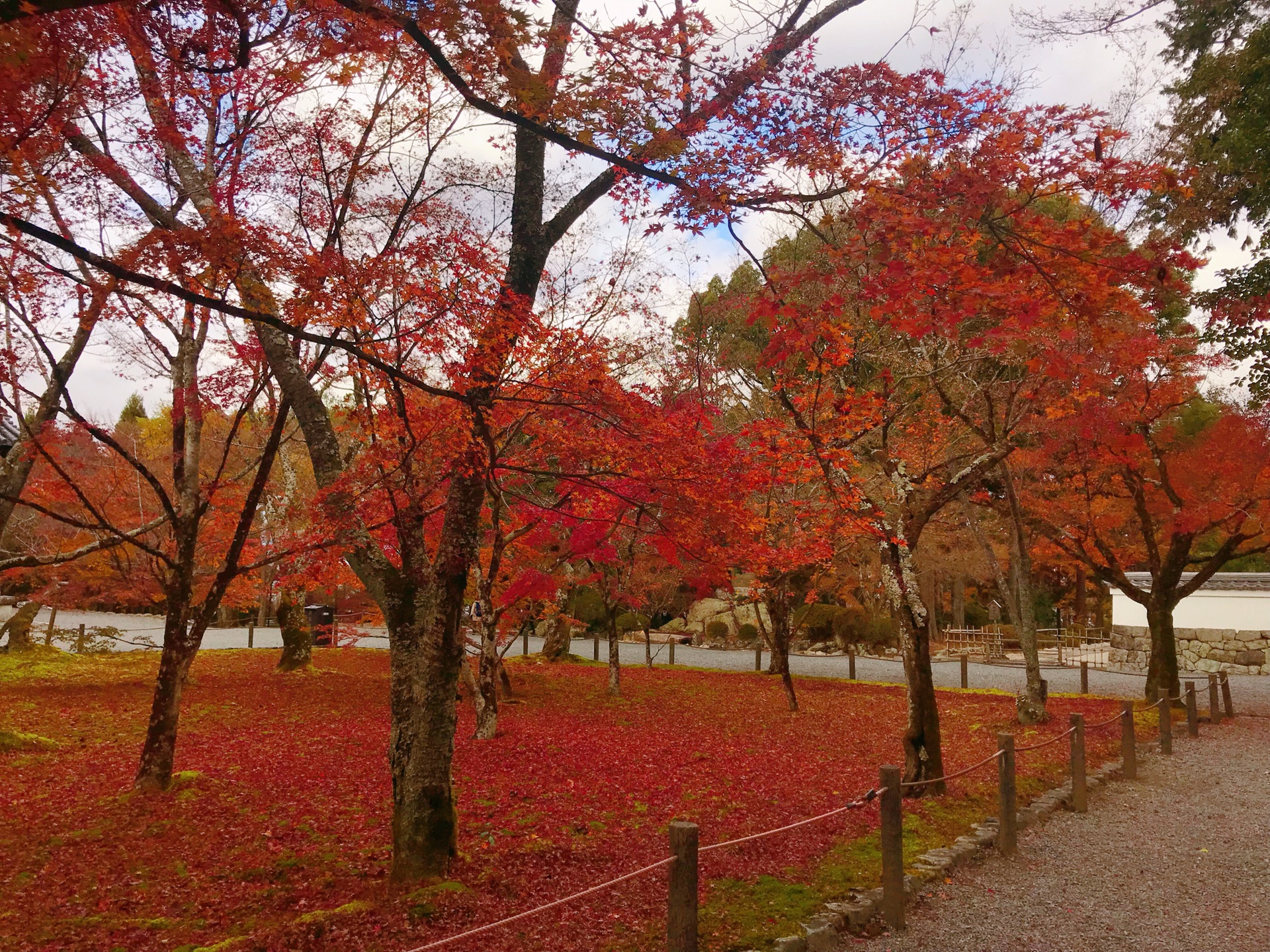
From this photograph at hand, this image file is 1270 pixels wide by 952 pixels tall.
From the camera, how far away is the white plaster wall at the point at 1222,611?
69.1 feet

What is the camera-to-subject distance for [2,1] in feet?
8.26

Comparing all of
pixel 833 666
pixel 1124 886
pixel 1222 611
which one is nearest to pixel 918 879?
pixel 1124 886

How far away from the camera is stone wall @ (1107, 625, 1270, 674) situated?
2091 centimetres

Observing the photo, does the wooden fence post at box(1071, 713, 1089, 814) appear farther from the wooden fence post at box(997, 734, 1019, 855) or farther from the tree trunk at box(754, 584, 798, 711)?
the tree trunk at box(754, 584, 798, 711)

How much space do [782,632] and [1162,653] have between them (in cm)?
706

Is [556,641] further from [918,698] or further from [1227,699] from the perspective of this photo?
[1227,699]

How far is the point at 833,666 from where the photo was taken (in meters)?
23.3

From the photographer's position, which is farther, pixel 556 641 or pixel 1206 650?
pixel 556 641

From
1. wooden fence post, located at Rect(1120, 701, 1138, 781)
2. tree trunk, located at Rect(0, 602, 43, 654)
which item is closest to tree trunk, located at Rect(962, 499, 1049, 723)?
wooden fence post, located at Rect(1120, 701, 1138, 781)

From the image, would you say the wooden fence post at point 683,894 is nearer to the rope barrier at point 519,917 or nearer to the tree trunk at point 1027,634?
the rope barrier at point 519,917

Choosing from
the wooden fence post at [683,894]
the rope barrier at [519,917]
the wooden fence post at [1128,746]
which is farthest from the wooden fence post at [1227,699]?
the rope barrier at [519,917]

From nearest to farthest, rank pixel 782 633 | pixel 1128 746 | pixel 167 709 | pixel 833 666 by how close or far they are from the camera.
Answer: pixel 167 709
pixel 1128 746
pixel 782 633
pixel 833 666

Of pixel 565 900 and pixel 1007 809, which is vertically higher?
pixel 565 900

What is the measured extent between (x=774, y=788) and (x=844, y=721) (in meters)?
5.26
